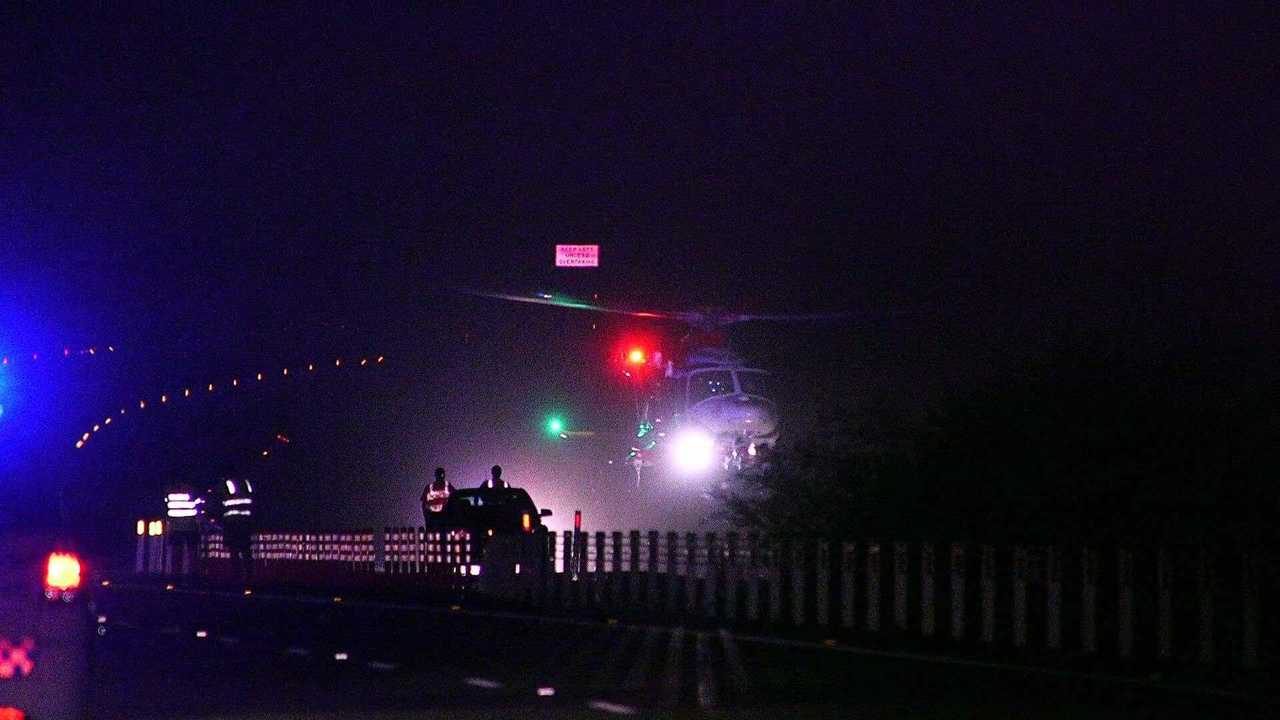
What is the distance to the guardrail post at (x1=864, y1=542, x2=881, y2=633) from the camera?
2203cm

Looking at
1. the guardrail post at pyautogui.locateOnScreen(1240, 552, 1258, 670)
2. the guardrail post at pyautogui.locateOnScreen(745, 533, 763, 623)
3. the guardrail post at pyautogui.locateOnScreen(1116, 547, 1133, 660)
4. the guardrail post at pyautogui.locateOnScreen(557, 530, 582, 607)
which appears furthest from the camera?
the guardrail post at pyautogui.locateOnScreen(557, 530, 582, 607)

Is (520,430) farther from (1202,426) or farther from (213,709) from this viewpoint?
(213,709)

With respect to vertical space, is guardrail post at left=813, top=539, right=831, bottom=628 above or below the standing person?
below

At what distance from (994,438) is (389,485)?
2452 inches

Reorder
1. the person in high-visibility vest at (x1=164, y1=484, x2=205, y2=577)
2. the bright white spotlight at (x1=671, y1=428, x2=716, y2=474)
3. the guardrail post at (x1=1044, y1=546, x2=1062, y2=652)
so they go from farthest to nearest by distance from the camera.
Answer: the bright white spotlight at (x1=671, y1=428, x2=716, y2=474), the person in high-visibility vest at (x1=164, y1=484, x2=205, y2=577), the guardrail post at (x1=1044, y1=546, x2=1062, y2=652)

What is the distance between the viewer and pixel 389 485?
83312 millimetres

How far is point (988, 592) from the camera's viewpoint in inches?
795

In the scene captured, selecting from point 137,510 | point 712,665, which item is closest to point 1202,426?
point 712,665

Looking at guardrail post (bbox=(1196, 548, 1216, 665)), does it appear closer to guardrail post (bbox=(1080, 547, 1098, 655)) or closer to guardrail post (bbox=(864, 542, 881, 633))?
guardrail post (bbox=(1080, 547, 1098, 655))

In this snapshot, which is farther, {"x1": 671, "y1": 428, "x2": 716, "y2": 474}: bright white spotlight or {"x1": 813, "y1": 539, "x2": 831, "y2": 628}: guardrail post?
{"x1": 671, "y1": 428, "x2": 716, "y2": 474}: bright white spotlight

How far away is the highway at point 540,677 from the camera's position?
529 inches

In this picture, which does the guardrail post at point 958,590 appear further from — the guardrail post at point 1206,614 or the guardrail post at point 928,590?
the guardrail post at point 1206,614

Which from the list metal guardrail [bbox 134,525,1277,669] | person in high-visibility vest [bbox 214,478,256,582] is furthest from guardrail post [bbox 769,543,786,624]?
person in high-visibility vest [bbox 214,478,256,582]

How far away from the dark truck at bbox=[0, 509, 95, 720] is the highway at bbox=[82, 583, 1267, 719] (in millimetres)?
2564
